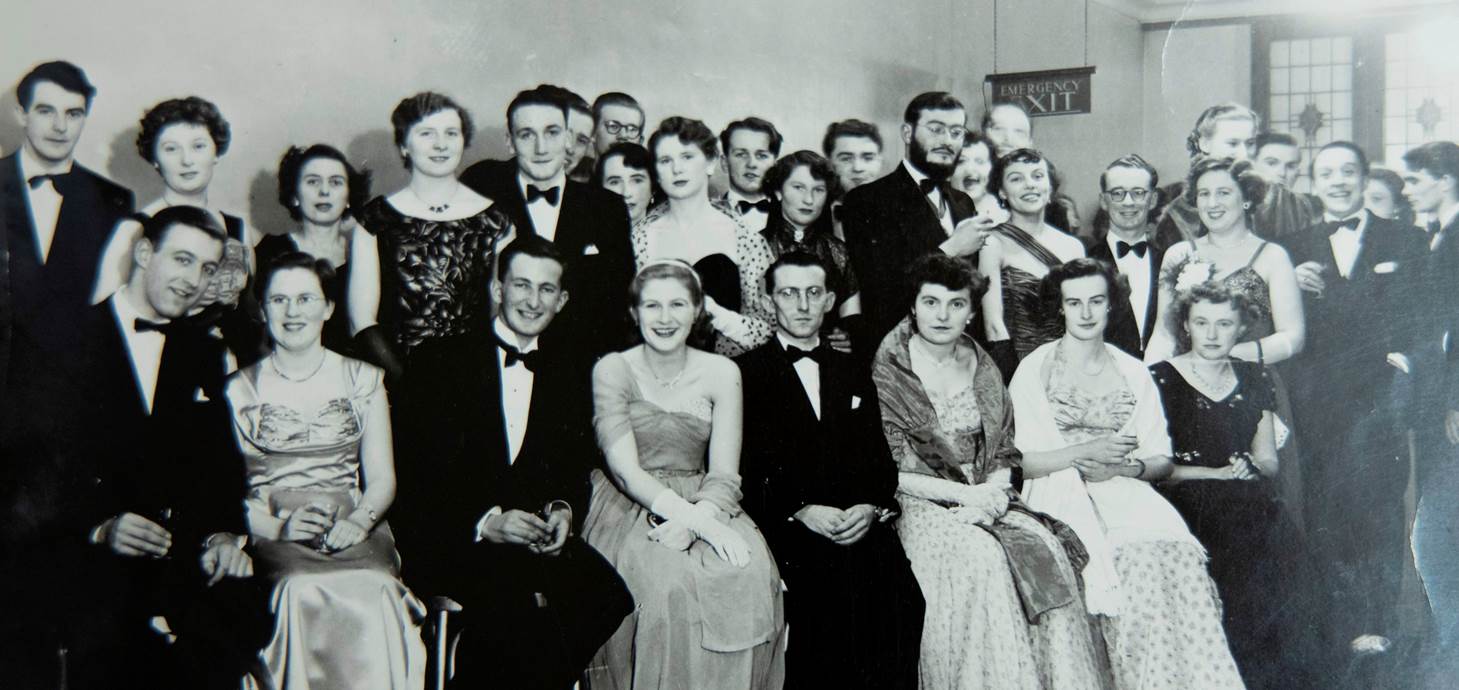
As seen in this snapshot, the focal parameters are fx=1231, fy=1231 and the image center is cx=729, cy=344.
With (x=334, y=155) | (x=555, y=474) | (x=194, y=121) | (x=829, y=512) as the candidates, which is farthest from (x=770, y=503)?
(x=194, y=121)

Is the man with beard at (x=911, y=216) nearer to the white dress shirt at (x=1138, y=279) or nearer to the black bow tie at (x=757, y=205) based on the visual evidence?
the black bow tie at (x=757, y=205)

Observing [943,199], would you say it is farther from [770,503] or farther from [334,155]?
[334,155]

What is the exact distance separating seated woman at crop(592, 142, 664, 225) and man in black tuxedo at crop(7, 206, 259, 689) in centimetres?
102

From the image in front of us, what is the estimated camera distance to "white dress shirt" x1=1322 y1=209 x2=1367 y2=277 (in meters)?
3.64

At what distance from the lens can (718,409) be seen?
11.0ft

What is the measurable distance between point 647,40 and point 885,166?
2.61 feet

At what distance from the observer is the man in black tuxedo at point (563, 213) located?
329 cm

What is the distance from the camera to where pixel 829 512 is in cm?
338

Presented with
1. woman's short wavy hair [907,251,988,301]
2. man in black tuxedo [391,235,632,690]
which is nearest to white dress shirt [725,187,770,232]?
woman's short wavy hair [907,251,988,301]

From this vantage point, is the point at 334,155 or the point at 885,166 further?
the point at 885,166

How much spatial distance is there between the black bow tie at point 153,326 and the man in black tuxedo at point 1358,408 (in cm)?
310

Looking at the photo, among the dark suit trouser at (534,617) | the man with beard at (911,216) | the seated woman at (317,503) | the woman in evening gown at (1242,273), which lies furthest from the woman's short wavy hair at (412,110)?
the woman in evening gown at (1242,273)

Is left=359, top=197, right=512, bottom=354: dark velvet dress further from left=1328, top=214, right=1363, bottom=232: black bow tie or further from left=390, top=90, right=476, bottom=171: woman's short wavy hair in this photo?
left=1328, top=214, right=1363, bottom=232: black bow tie

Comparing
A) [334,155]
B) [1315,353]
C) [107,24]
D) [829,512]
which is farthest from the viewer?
[1315,353]
